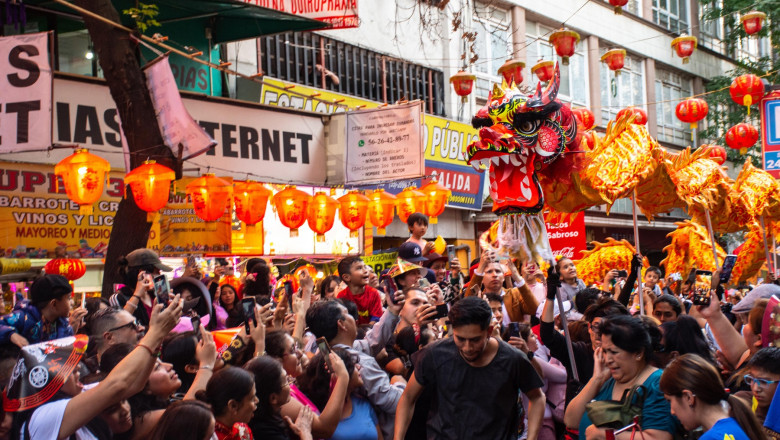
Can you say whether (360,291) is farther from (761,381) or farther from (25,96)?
(25,96)

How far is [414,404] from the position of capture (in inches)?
194

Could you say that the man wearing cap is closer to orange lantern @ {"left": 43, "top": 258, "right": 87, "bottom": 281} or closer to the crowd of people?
the crowd of people

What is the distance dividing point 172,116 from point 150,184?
819mm

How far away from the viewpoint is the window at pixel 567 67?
73.6 feet

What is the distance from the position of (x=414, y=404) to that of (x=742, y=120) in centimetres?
2282

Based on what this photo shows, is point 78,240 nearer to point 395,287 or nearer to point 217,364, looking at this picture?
point 395,287

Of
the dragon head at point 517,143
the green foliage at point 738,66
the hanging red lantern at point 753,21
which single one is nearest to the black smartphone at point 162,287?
the dragon head at point 517,143

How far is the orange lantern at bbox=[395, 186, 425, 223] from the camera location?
43.0ft

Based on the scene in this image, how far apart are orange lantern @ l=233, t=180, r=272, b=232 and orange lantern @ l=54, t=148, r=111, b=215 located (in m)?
2.13

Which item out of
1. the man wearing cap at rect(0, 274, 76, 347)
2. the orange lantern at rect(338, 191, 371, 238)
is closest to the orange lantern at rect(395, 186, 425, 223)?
the orange lantern at rect(338, 191, 371, 238)

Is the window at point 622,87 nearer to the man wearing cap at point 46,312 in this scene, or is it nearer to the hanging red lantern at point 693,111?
the hanging red lantern at point 693,111

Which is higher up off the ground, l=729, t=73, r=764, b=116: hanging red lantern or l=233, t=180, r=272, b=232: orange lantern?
l=729, t=73, r=764, b=116: hanging red lantern

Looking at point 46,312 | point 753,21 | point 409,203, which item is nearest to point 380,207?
point 409,203

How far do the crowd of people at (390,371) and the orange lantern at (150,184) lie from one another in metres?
2.27
